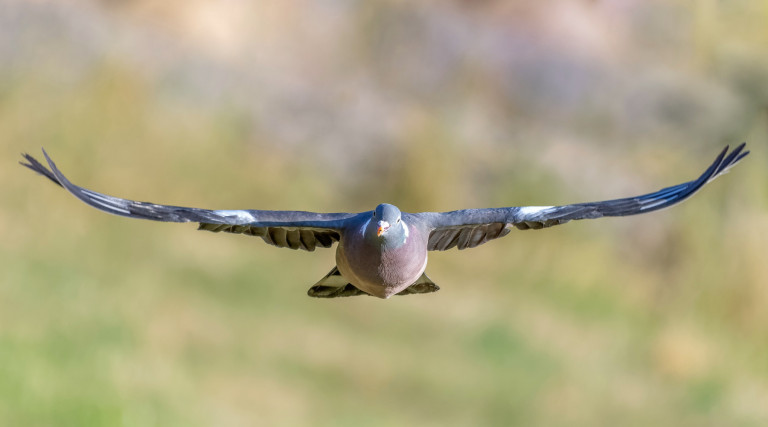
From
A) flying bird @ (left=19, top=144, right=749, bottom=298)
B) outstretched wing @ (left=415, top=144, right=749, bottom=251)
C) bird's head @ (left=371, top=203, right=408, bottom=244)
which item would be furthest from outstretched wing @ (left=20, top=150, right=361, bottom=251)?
outstretched wing @ (left=415, top=144, right=749, bottom=251)

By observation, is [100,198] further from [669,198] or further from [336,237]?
[669,198]

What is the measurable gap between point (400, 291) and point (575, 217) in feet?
5.45

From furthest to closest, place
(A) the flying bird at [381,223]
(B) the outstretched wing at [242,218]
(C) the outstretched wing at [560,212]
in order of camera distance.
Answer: (C) the outstretched wing at [560,212]
(A) the flying bird at [381,223]
(B) the outstretched wing at [242,218]

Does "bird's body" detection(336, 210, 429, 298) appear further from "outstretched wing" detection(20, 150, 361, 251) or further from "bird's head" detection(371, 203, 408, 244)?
"outstretched wing" detection(20, 150, 361, 251)

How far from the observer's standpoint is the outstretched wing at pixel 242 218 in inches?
279

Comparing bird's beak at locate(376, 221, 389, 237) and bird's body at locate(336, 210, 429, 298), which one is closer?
bird's beak at locate(376, 221, 389, 237)

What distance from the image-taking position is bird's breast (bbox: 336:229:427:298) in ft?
24.3

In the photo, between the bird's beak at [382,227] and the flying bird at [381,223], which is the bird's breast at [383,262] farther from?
the bird's beak at [382,227]

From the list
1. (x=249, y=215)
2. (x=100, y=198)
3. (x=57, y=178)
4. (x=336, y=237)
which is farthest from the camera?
(x=336, y=237)

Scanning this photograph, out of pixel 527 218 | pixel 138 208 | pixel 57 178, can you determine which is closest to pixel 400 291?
pixel 527 218

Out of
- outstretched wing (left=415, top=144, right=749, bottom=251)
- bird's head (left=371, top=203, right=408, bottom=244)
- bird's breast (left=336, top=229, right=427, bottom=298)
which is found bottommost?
bird's breast (left=336, top=229, right=427, bottom=298)

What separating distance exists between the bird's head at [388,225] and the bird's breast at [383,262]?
9 centimetres

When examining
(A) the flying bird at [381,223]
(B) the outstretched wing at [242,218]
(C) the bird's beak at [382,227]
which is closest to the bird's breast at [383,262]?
(A) the flying bird at [381,223]

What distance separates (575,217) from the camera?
7.84m
